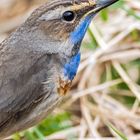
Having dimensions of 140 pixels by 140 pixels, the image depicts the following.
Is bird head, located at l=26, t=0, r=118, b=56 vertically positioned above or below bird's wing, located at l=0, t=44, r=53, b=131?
above

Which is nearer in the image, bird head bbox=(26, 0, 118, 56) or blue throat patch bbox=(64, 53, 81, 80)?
bird head bbox=(26, 0, 118, 56)

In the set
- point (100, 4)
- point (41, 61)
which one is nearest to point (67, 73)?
point (41, 61)

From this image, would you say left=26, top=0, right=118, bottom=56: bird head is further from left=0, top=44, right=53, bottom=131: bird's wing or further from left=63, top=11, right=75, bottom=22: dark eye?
left=0, top=44, right=53, bottom=131: bird's wing

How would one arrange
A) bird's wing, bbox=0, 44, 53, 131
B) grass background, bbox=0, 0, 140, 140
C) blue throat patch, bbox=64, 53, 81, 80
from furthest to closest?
grass background, bbox=0, 0, 140, 140, blue throat patch, bbox=64, 53, 81, 80, bird's wing, bbox=0, 44, 53, 131

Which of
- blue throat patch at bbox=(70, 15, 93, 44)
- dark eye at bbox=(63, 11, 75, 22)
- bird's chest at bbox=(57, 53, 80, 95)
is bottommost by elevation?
bird's chest at bbox=(57, 53, 80, 95)

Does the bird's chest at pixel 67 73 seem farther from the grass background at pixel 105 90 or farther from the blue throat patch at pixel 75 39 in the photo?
the grass background at pixel 105 90

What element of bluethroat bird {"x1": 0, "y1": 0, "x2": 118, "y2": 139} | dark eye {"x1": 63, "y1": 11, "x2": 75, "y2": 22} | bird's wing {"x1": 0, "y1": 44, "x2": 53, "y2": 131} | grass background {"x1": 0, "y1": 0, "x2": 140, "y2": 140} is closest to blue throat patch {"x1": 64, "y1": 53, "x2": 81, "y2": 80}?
bluethroat bird {"x1": 0, "y1": 0, "x2": 118, "y2": 139}

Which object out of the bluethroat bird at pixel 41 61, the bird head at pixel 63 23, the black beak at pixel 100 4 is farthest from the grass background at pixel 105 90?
the black beak at pixel 100 4
